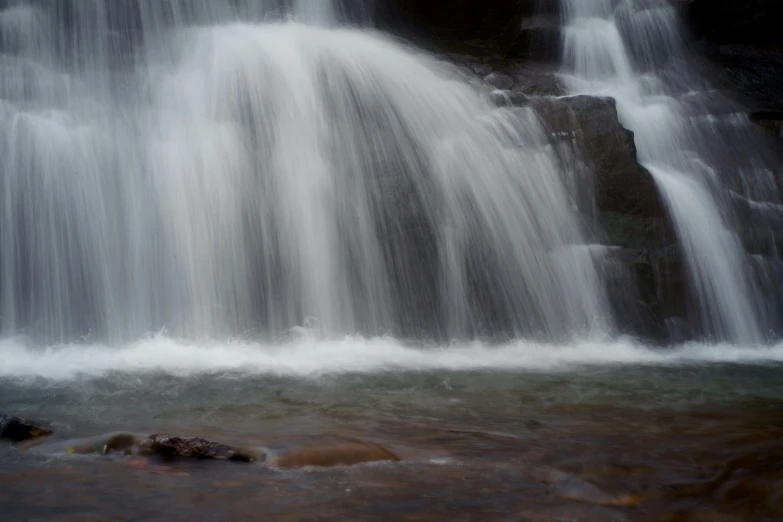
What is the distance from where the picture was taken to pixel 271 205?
930 centimetres

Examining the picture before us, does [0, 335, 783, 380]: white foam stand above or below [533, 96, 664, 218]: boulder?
below

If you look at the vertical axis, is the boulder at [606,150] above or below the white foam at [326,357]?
above

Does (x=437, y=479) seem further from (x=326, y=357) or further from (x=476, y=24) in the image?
(x=476, y=24)

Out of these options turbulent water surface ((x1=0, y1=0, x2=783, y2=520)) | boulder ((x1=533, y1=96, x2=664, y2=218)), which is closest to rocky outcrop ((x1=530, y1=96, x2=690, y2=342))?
boulder ((x1=533, y1=96, x2=664, y2=218))

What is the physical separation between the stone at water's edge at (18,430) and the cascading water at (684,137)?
8.17 m

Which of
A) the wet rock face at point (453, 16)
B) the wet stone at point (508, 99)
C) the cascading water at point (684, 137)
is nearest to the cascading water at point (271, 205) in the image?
the wet stone at point (508, 99)

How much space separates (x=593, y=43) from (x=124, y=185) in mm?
9535

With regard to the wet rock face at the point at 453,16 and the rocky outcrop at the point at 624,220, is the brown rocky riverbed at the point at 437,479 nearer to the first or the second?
the rocky outcrop at the point at 624,220

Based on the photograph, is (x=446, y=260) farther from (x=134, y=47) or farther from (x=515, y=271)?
(x=134, y=47)

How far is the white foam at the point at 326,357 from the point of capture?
725 cm

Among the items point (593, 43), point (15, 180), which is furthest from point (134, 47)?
point (593, 43)

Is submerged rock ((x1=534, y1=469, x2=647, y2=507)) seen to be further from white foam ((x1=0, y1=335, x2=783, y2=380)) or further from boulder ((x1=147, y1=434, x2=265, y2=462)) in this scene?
white foam ((x1=0, y1=335, x2=783, y2=380))

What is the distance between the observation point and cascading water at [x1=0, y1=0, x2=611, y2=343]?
8.75 meters

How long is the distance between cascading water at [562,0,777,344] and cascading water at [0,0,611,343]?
1.68m
